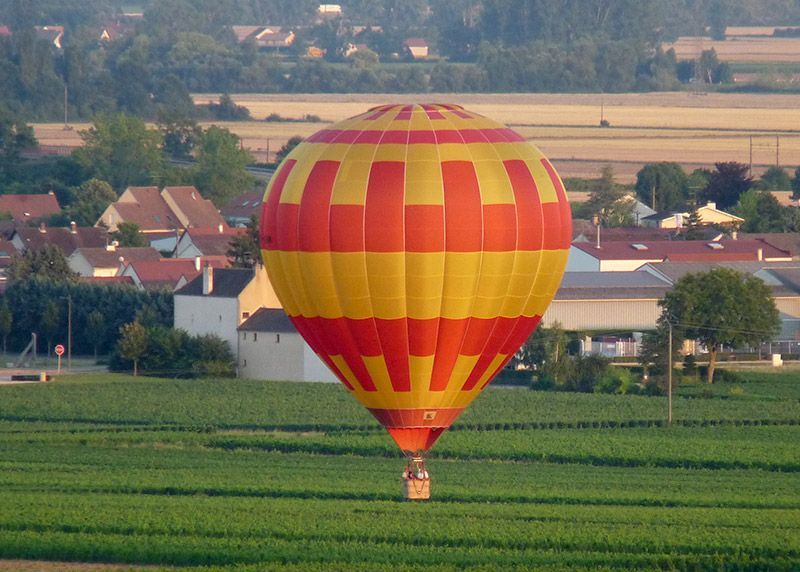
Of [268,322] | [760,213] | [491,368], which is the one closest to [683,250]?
[760,213]

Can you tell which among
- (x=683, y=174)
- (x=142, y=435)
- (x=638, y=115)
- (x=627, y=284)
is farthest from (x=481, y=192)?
(x=638, y=115)

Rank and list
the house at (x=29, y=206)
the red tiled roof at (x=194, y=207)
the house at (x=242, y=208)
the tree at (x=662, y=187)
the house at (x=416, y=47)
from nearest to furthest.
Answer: the red tiled roof at (x=194, y=207), the house at (x=29, y=206), the house at (x=242, y=208), the tree at (x=662, y=187), the house at (x=416, y=47)

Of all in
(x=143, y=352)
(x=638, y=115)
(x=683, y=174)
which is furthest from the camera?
(x=638, y=115)

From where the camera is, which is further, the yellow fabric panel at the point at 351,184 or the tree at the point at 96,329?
the tree at the point at 96,329

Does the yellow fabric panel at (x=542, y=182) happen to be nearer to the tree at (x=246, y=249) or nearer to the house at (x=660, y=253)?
the tree at (x=246, y=249)

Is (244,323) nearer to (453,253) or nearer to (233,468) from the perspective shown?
(233,468)

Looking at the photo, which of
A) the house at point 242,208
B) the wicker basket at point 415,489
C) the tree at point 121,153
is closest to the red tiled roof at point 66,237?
the house at point 242,208
